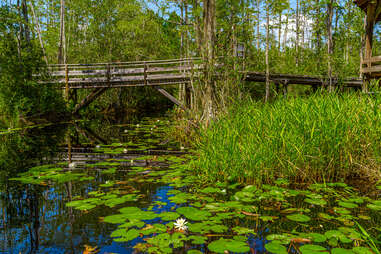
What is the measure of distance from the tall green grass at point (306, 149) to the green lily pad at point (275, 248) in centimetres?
147

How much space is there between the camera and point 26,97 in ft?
32.1

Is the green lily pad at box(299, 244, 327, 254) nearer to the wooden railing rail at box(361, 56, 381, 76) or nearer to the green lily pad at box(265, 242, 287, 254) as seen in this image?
the green lily pad at box(265, 242, 287, 254)

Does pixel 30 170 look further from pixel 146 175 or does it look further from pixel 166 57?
pixel 166 57

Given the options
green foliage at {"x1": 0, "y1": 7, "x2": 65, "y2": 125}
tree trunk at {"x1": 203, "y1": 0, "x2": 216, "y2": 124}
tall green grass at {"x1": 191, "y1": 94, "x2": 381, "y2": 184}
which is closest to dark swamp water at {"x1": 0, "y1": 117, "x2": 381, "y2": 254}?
tall green grass at {"x1": 191, "y1": 94, "x2": 381, "y2": 184}

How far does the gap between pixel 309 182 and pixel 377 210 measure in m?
1.00

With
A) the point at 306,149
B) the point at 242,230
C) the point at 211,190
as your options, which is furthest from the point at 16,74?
the point at 242,230

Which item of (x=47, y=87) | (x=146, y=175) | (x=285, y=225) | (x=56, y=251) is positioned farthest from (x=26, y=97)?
(x=285, y=225)

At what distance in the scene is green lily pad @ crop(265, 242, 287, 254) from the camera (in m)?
1.86

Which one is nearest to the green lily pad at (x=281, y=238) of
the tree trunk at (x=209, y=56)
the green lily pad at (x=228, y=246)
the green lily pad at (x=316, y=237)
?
the green lily pad at (x=316, y=237)

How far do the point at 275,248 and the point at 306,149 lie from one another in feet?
6.39

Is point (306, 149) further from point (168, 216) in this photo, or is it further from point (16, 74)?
point (16, 74)

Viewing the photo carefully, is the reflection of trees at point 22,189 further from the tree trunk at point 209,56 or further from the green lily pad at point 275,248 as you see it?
the tree trunk at point 209,56

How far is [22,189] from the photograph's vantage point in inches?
141

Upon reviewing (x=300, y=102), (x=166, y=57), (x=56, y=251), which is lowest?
(x=56, y=251)
